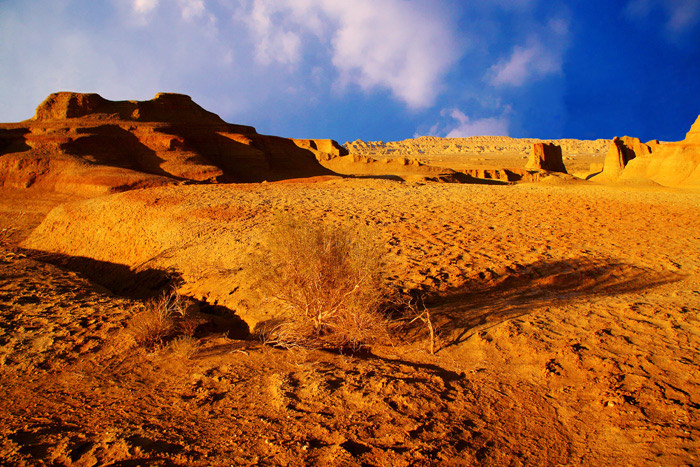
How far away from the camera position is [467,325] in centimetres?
471

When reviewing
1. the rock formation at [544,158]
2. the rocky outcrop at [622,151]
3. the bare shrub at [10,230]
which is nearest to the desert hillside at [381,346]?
the bare shrub at [10,230]

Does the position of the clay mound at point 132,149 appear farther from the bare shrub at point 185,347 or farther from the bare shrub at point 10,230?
the bare shrub at point 185,347

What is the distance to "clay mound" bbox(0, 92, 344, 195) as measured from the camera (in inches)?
789

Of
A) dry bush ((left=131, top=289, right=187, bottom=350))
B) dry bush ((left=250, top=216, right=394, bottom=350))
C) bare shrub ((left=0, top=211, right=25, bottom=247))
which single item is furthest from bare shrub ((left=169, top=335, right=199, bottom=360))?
bare shrub ((left=0, top=211, right=25, bottom=247))

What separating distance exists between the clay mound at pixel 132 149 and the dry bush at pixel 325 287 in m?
16.2

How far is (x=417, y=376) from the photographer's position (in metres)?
3.55

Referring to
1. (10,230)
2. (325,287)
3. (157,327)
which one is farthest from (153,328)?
(10,230)

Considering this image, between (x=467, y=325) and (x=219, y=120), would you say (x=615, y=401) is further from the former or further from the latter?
(x=219, y=120)

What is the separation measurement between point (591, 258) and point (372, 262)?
511cm

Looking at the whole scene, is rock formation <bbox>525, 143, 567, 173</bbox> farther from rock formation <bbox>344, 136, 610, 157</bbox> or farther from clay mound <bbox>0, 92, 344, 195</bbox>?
rock formation <bbox>344, 136, 610, 157</bbox>

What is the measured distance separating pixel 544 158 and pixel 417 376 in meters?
53.2

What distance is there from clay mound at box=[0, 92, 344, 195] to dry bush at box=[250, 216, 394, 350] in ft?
53.1

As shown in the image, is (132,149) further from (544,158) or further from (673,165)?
(544,158)

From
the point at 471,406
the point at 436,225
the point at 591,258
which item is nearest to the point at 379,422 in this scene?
the point at 471,406
